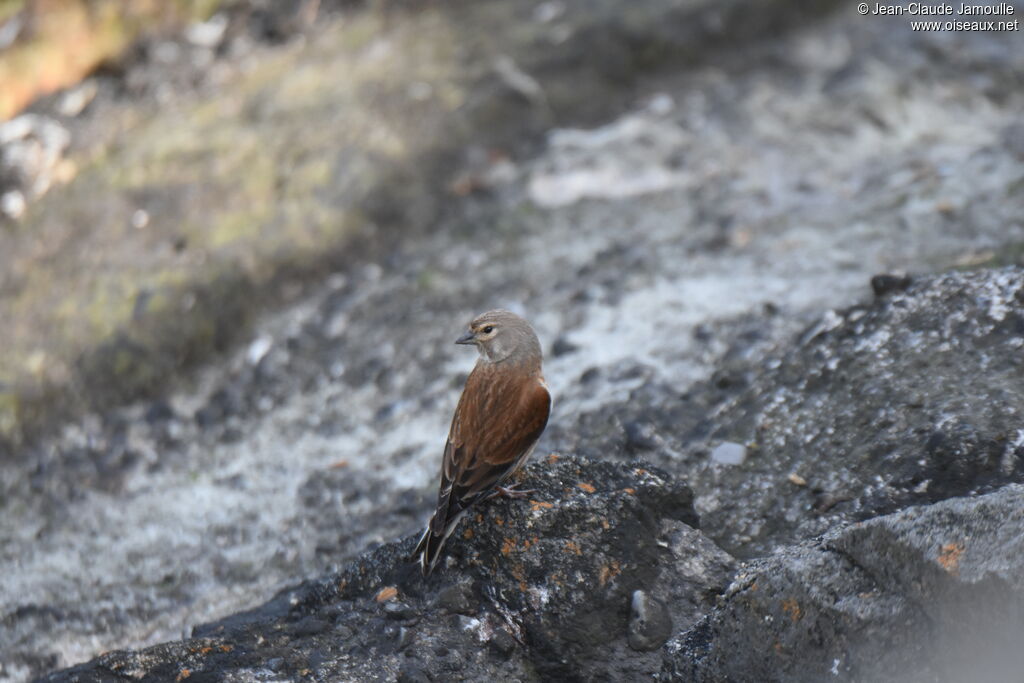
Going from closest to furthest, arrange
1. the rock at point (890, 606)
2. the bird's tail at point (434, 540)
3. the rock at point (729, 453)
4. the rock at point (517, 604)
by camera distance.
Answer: the rock at point (890, 606), the rock at point (517, 604), the bird's tail at point (434, 540), the rock at point (729, 453)

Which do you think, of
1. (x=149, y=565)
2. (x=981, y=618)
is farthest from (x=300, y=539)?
(x=981, y=618)

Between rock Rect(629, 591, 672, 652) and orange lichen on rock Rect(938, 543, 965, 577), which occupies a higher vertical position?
orange lichen on rock Rect(938, 543, 965, 577)

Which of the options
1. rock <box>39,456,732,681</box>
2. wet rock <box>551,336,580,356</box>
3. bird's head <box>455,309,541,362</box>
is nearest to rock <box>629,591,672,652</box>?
rock <box>39,456,732,681</box>

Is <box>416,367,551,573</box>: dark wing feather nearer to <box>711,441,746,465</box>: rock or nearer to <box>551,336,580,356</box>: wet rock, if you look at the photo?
<box>711,441,746,465</box>: rock

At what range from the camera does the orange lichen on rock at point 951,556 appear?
10.5ft

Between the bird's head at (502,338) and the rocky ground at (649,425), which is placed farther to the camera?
the bird's head at (502,338)

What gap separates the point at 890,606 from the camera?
3311 millimetres

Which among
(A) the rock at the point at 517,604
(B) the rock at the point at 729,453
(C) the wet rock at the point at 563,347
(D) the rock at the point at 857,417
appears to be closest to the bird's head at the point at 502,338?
(A) the rock at the point at 517,604

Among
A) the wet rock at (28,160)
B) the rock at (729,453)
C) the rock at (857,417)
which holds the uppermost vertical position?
the wet rock at (28,160)

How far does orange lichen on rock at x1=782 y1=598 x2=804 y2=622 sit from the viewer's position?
3.47 m

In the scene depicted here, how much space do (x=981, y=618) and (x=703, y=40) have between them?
7990 millimetres

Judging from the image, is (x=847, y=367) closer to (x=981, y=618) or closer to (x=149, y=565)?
(x=981, y=618)

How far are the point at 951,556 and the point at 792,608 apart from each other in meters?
0.56

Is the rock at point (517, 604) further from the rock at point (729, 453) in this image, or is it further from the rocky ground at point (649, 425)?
the rock at point (729, 453)
